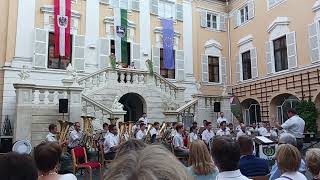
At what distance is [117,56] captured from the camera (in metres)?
A: 17.6

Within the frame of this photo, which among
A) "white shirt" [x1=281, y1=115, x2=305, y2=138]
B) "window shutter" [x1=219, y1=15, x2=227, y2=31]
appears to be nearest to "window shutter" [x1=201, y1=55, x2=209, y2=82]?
"window shutter" [x1=219, y1=15, x2=227, y2=31]

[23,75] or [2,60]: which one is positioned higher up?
[2,60]

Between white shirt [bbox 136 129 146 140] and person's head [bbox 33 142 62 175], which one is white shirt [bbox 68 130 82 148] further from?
A: person's head [bbox 33 142 62 175]

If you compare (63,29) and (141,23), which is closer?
(63,29)

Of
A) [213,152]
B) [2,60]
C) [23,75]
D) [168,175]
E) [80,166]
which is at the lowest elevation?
[80,166]

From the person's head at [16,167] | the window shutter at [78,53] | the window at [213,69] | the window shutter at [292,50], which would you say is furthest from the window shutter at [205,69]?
the person's head at [16,167]

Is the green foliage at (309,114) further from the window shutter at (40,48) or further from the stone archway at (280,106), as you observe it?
the window shutter at (40,48)

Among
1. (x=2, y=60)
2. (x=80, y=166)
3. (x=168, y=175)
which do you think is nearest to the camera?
(x=168, y=175)

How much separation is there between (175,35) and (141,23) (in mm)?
2328

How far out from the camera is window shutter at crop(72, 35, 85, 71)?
1686 cm

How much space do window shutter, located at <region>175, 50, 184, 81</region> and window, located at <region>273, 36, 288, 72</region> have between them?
17.1 ft

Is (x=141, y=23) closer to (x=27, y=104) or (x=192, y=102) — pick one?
(x=192, y=102)

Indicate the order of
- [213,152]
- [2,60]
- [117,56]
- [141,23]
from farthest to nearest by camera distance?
[141,23] < [117,56] < [2,60] < [213,152]

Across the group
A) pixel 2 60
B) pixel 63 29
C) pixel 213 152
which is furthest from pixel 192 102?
pixel 213 152
